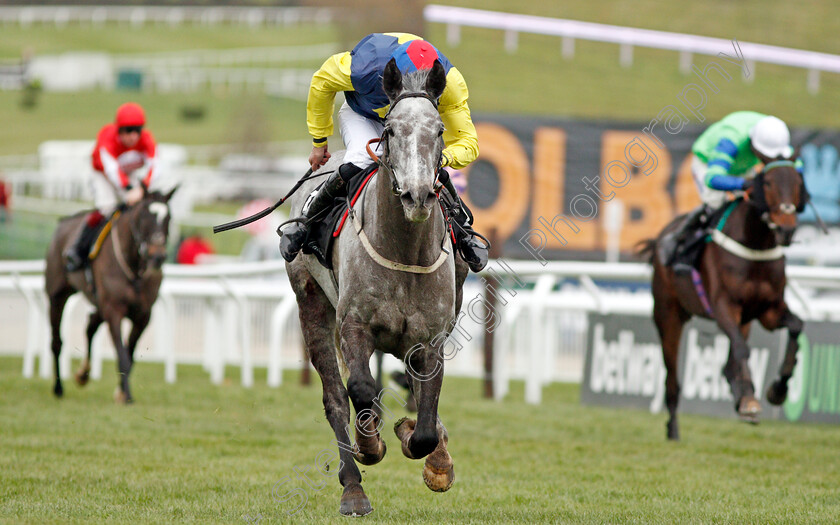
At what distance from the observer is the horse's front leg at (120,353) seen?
27.5 feet

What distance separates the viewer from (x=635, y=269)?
9031mm

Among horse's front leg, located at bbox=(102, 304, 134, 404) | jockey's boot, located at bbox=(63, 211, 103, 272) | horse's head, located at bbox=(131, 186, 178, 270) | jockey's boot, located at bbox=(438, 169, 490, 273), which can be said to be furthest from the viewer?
jockey's boot, located at bbox=(63, 211, 103, 272)

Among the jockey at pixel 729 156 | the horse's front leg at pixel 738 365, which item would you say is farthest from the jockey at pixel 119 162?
the horse's front leg at pixel 738 365

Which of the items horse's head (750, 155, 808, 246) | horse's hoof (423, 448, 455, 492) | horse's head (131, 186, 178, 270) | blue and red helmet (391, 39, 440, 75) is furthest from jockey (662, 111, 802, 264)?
horse's head (131, 186, 178, 270)

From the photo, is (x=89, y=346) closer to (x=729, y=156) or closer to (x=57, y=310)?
(x=57, y=310)

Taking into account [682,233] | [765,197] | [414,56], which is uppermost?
[414,56]

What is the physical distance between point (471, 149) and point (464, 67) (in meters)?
19.3

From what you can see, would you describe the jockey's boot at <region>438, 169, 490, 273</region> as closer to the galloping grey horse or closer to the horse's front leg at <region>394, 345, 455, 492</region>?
the galloping grey horse

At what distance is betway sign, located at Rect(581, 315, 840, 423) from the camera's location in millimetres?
8430

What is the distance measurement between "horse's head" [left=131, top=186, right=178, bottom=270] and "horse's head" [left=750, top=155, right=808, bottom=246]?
454 centimetres

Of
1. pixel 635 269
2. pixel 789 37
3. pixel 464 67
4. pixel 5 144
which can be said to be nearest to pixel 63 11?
pixel 5 144

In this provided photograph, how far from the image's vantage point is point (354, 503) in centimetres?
441

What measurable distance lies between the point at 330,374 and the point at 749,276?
10.4ft

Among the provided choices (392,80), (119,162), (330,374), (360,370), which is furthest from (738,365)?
(119,162)
